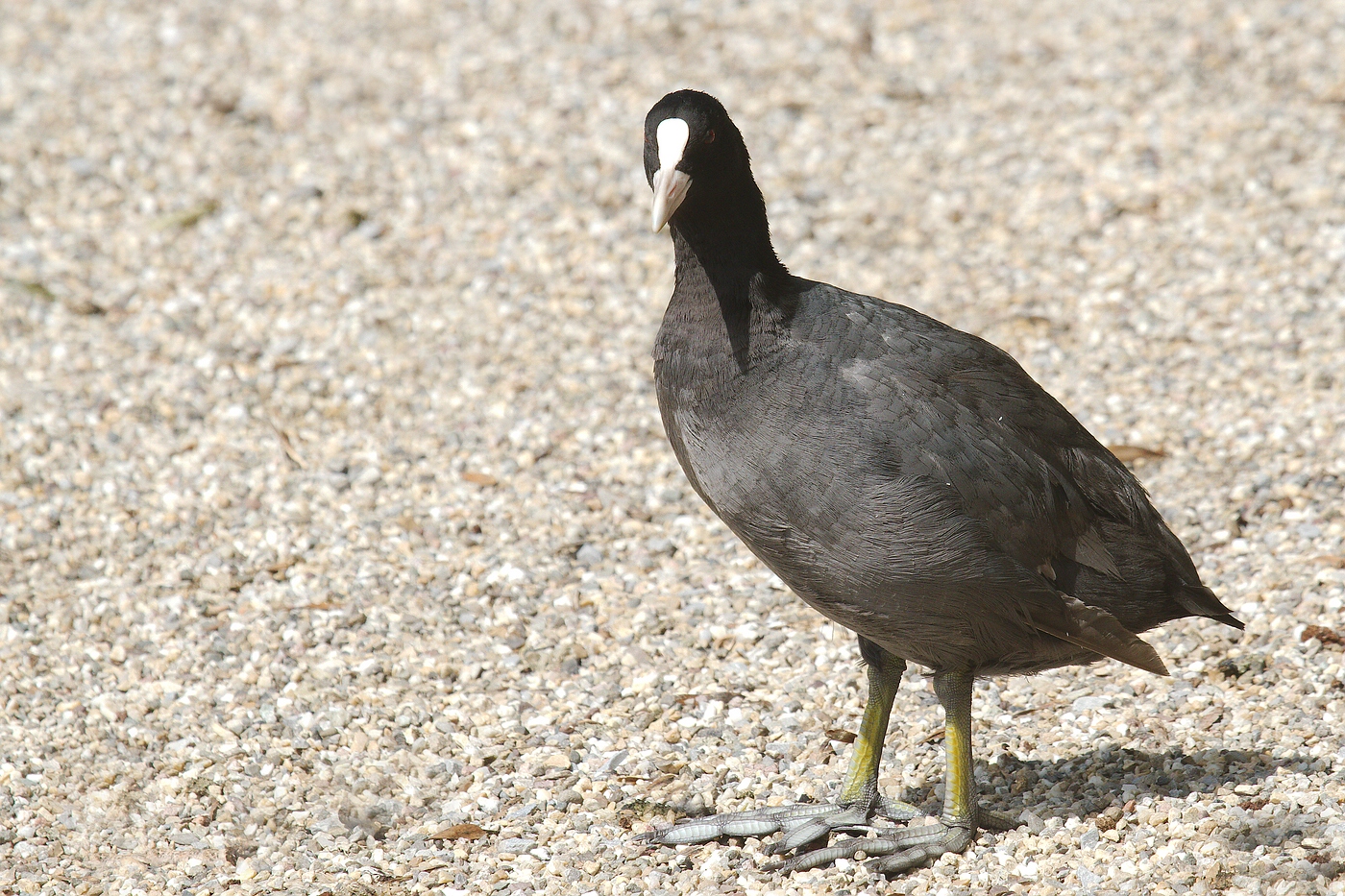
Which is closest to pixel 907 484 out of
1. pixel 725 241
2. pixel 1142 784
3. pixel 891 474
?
pixel 891 474

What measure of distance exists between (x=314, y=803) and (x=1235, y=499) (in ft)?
13.2

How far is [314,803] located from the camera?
466 centimetres

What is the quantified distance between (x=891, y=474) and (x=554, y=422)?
330 cm

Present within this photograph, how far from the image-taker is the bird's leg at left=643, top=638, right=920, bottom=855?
441cm

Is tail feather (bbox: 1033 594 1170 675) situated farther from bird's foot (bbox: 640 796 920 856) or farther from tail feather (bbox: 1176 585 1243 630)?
bird's foot (bbox: 640 796 920 856)

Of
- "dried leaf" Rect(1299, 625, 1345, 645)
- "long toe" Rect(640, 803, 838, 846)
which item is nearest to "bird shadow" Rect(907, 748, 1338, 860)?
"long toe" Rect(640, 803, 838, 846)

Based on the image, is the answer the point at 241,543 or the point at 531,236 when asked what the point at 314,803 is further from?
the point at 531,236

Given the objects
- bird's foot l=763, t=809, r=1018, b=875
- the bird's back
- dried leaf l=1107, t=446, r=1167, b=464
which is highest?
dried leaf l=1107, t=446, r=1167, b=464

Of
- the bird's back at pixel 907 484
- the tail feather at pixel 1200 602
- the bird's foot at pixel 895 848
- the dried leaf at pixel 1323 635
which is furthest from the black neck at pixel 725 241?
the dried leaf at pixel 1323 635

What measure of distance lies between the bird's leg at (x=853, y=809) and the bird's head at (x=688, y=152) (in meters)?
1.56

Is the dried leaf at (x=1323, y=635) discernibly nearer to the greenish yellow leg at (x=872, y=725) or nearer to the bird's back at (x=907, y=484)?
the bird's back at (x=907, y=484)

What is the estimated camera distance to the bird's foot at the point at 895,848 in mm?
4234

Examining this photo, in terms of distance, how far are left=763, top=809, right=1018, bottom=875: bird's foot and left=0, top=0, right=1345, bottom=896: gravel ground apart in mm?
57

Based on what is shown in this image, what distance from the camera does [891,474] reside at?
3828 mm
